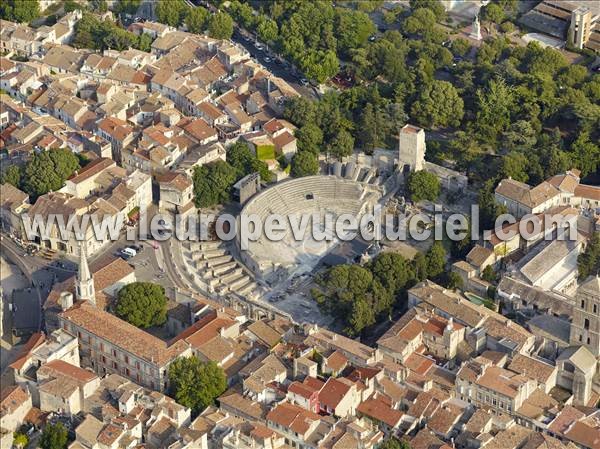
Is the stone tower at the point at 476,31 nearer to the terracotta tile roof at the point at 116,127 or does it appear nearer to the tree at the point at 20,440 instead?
the terracotta tile roof at the point at 116,127

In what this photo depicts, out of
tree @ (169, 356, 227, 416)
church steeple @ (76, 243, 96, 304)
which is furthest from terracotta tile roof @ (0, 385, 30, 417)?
church steeple @ (76, 243, 96, 304)

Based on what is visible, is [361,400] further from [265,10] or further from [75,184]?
[265,10]

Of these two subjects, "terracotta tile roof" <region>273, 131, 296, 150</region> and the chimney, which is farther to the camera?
"terracotta tile roof" <region>273, 131, 296, 150</region>

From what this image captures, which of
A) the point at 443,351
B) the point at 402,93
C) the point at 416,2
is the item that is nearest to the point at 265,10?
the point at 416,2

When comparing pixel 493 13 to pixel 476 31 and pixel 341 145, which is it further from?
pixel 341 145

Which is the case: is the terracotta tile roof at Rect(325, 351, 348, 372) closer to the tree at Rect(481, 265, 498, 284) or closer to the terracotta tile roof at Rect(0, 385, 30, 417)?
the tree at Rect(481, 265, 498, 284)

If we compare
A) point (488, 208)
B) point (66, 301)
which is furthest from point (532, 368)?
point (66, 301)
